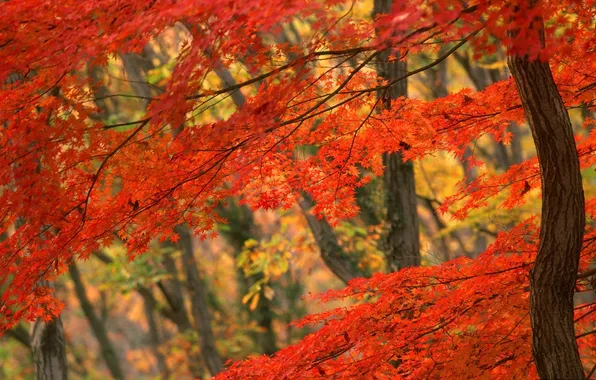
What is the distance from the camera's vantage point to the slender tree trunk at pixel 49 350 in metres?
6.92

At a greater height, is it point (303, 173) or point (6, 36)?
point (6, 36)

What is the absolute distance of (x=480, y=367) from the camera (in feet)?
16.6

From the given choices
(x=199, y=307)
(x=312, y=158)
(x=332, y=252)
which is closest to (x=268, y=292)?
(x=199, y=307)

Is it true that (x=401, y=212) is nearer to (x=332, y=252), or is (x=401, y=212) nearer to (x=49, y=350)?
(x=332, y=252)

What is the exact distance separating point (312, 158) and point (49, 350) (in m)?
3.45

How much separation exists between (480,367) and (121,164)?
277 cm

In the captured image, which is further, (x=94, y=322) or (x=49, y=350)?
(x=94, y=322)

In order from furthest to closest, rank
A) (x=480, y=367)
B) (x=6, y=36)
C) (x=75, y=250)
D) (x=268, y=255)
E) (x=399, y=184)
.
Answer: (x=268, y=255) < (x=399, y=184) < (x=480, y=367) < (x=75, y=250) < (x=6, y=36)

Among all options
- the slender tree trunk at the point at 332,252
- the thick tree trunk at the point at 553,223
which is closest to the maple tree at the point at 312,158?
the thick tree trunk at the point at 553,223

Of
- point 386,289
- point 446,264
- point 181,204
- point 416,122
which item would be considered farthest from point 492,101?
point 181,204

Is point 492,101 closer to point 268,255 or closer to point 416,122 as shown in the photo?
point 416,122

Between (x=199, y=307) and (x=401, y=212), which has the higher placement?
(x=401, y=212)

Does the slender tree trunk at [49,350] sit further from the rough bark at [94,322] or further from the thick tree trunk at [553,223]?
the rough bark at [94,322]

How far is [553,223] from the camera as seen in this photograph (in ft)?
14.5
